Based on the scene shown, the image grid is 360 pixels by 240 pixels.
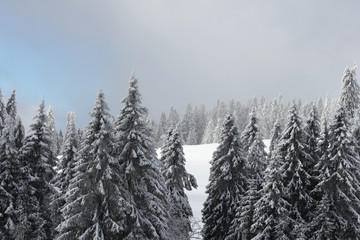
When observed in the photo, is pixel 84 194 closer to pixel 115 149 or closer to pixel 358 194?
pixel 115 149

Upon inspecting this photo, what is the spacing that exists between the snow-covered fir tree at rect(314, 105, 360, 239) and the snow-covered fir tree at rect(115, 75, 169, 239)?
10.9 m

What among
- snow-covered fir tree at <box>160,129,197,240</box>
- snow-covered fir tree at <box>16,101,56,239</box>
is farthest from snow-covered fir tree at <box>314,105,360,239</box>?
snow-covered fir tree at <box>16,101,56,239</box>

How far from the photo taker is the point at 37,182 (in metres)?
24.0

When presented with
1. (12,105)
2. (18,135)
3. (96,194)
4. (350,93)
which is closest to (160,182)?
(96,194)

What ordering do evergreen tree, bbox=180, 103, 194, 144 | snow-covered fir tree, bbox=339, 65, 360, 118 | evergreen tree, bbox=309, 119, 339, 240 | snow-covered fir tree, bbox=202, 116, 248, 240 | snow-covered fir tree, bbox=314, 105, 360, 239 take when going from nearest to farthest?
evergreen tree, bbox=309, 119, 339, 240 → snow-covered fir tree, bbox=314, 105, 360, 239 → snow-covered fir tree, bbox=202, 116, 248, 240 → snow-covered fir tree, bbox=339, 65, 360, 118 → evergreen tree, bbox=180, 103, 194, 144

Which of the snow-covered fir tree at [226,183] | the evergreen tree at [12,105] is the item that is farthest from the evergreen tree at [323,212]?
the evergreen tree at [12,105]

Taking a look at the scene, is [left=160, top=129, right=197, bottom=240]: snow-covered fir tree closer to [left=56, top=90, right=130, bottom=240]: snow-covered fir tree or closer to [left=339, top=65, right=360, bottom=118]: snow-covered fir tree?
[left=56, top=90, right=130, bottom=240]: snow-covered fir tree

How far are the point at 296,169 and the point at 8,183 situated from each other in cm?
2104

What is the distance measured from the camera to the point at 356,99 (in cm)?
4091

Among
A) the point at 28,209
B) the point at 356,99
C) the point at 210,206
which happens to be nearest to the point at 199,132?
the point at 356,99

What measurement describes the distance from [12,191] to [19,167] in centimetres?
176

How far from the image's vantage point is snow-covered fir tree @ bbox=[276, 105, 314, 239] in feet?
75.2

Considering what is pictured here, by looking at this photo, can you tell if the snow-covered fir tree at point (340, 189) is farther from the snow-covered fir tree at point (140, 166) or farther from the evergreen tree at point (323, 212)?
the snow-covered fir tree at point (140, 166)

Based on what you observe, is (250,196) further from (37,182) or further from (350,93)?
(350,93)
